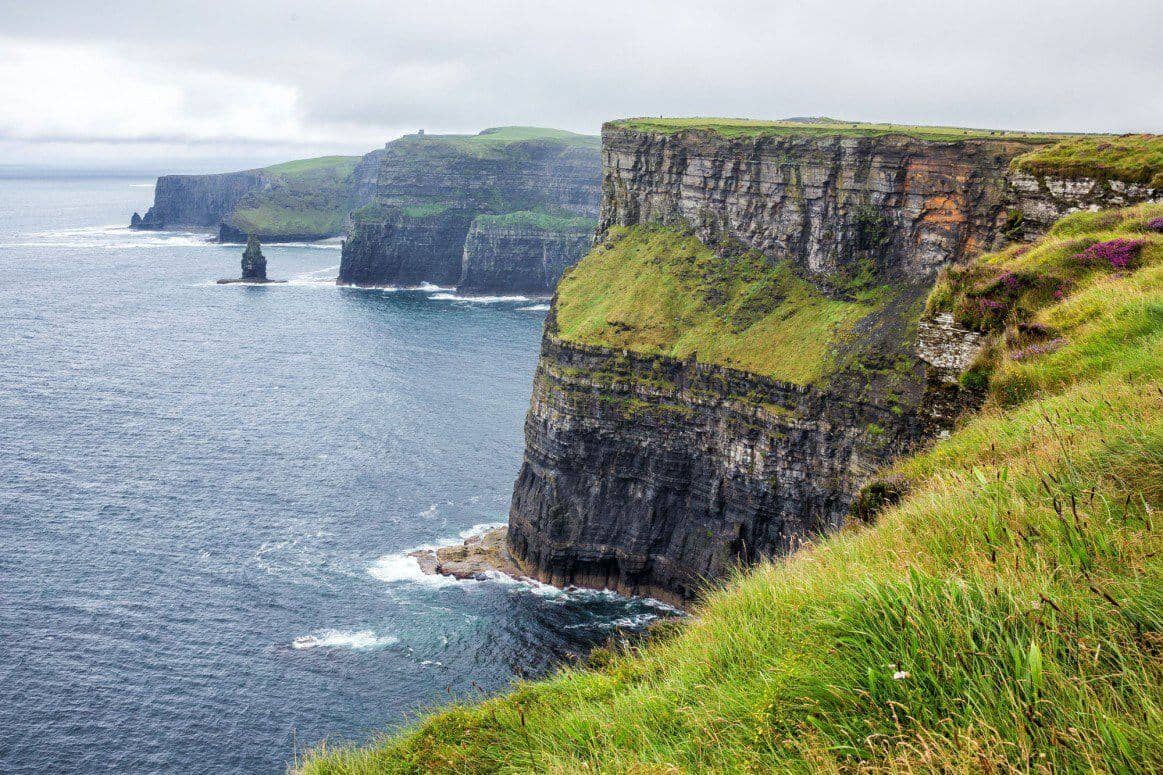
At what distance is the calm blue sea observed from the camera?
4712 centimetres

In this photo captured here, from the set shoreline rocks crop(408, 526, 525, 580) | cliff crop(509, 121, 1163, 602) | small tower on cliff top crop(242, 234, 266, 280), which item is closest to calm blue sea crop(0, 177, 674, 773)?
shoreline rocks crop(408, 526, 525, 580)

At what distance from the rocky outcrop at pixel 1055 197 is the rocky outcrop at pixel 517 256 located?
6275 inches

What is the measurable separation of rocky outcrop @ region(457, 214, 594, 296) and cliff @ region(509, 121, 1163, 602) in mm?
115100

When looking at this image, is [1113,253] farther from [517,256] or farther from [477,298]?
[517,256]

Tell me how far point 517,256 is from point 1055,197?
165 meters

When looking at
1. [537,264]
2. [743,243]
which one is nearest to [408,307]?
[537,264]

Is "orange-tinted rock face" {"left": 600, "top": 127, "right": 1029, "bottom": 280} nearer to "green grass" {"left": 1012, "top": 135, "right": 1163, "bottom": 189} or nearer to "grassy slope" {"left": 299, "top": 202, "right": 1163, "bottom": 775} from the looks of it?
"green grass" {"left": 1012, "top": 135, "right": 1163, "bottom": 189}

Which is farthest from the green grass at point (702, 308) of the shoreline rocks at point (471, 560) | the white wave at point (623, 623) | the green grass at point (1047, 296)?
the green grass at point (1047, 296)

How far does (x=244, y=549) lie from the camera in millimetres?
66875

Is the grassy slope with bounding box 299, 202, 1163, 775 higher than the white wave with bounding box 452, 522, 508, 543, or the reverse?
the grassy slope with bounding box 299, 202, 1163, 775

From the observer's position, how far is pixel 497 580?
6506cm

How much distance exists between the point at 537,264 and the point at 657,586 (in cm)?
13669

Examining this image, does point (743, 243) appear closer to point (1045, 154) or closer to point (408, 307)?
point (1045, 154)

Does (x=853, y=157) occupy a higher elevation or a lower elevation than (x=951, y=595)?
higher
